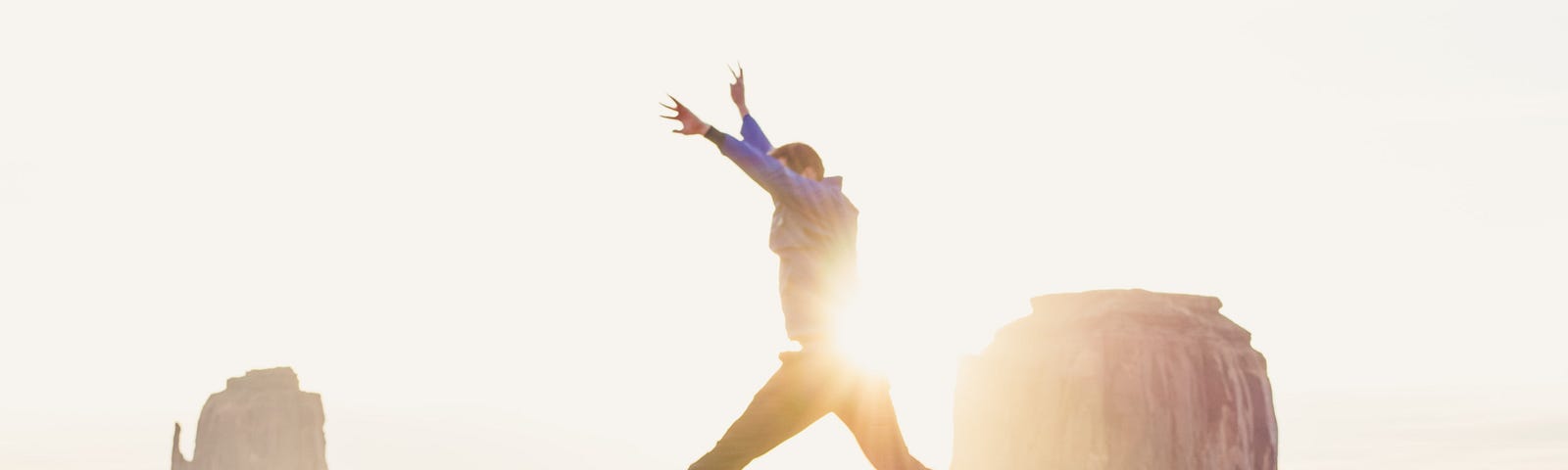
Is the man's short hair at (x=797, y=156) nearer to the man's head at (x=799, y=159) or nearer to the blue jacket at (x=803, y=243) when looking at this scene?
the man's head at (x=799, y=159)

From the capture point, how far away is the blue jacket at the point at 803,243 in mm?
7773

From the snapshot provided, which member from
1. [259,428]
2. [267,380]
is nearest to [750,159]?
[259,428]

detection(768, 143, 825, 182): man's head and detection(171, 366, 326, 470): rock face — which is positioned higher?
detection(768, 143, 825, 182): man's head

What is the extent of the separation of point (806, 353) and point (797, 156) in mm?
1030

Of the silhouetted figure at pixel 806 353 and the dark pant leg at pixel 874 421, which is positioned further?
the dark pant leg at pixel 874 421

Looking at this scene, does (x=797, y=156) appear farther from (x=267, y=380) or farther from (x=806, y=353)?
(x=267, y=380)

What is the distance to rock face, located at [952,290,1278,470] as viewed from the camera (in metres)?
78.4

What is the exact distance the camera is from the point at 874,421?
792 cm

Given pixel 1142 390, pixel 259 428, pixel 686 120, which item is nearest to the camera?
pixel 686 120

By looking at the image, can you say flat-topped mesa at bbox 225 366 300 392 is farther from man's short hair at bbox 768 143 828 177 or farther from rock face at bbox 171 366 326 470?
man's short hair at bbox 768 143 828 177

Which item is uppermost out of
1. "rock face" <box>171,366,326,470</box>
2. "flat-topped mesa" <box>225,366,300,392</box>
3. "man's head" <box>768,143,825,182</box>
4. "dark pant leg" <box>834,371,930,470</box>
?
"man's head" <box>768,143,825,182</box>

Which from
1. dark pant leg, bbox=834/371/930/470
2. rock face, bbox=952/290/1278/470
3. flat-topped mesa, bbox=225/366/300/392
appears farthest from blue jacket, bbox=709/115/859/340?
flat-topped mesa, bbox=225/366/300/392

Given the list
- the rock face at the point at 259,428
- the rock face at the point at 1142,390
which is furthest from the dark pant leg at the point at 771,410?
the rock face at the point at 259,428

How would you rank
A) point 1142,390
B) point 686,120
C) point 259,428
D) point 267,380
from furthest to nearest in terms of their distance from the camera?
point 267,380 < point 259,428 < point 1142,390 < point 686,120
